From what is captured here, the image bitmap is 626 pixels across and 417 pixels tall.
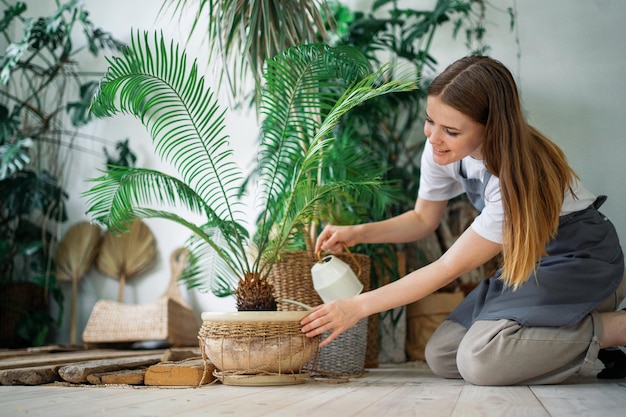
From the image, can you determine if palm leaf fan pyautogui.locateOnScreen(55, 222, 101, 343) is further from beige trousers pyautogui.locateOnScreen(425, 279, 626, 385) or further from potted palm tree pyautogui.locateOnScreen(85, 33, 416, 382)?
beige trousers pyautogui.locateOnScreen(425, 279, 626, 385)

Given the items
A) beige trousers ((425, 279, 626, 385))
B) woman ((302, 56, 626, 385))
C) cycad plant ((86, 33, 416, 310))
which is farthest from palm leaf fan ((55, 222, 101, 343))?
beige trousers ((425, 279, 626, 385))

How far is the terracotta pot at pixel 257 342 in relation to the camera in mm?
1856

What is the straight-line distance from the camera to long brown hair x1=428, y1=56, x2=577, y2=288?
1.77 m

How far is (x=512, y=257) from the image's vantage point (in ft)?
5.85

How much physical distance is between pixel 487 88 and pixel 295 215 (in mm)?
771

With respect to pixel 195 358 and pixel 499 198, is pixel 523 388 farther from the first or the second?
pixel 195 358

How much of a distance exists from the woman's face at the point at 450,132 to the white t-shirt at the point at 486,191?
147 mm

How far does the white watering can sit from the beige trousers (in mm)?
390

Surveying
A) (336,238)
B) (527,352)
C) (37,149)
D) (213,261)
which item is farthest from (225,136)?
(37,149)

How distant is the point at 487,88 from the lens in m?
1.79

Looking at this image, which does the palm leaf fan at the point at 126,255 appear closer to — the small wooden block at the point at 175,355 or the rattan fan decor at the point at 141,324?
the rattan fan decor at the point at 141,324

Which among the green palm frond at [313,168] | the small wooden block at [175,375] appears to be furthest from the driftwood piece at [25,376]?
the green palm frond at [313,168]

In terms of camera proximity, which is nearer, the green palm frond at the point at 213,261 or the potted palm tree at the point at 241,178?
the potted palm tree at the point at 241,178

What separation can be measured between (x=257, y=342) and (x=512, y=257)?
74 centimetres
